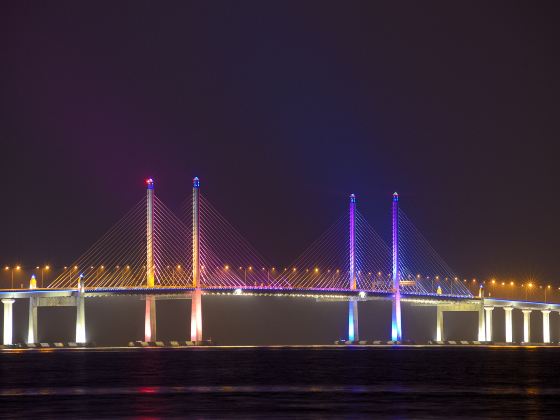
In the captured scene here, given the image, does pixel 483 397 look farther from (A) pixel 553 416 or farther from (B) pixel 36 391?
(B) pixel 36 391

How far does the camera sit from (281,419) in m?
40.3

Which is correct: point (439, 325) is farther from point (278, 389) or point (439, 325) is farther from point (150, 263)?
point (278, 389)

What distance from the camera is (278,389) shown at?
55.2 meters

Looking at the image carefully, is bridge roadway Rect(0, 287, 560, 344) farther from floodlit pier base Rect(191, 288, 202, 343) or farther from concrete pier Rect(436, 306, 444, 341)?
concrete pier Rect(436, 306, 444, 341)

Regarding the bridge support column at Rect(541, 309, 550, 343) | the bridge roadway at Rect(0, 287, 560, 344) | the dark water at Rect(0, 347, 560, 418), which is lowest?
the bridge support column at Rect(541, 309, 550, 343)

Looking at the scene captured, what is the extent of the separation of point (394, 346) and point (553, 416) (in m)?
93.2

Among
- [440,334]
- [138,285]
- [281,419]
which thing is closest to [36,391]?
[281,419]

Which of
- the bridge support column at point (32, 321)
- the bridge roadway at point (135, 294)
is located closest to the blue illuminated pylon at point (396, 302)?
the bridge roadway at point (135, 294)

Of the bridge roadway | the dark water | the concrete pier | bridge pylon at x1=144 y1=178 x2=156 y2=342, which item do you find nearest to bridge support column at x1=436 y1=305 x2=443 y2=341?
the concrete pier

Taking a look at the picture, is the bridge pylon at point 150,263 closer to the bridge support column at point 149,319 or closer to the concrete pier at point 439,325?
the bridge support column at point 149,319

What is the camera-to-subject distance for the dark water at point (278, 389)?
4391 cm

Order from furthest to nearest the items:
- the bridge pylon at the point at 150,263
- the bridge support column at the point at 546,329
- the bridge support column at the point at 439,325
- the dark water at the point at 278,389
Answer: the bridge support column at the point at 546,329, the bridge support column at the point at 439,325, the bridge pylon at the point at 150,263, the dark water at the point at 278,389

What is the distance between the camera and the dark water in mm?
43906

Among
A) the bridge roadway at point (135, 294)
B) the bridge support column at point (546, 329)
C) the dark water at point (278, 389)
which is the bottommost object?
the bridge support column at point (546, 329)
